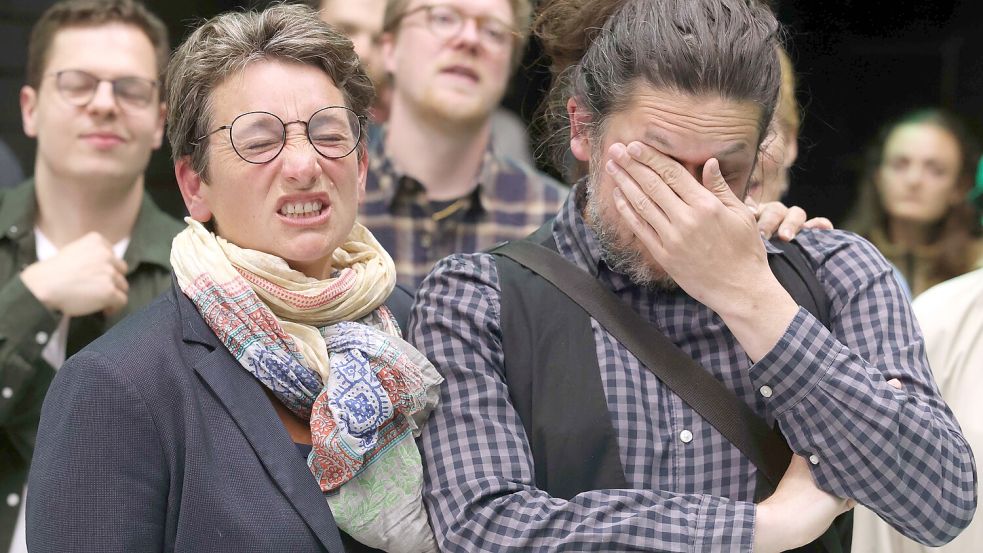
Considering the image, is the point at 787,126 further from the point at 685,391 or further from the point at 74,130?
the point at 74,130

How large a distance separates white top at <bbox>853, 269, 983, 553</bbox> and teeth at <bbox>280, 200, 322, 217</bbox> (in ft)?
4.44

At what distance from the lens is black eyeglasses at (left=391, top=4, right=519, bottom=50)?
12.3ft

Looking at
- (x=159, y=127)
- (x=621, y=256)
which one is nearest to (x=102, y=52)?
(x=159, y=127)

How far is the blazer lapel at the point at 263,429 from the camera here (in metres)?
2.00

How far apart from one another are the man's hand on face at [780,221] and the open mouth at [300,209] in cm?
81

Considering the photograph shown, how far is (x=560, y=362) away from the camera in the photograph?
83.2 inches

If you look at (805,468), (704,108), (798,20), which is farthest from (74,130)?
(798,20)

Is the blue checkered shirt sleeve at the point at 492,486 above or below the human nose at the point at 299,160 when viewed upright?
below

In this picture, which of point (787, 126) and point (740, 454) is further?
point (787, 126)

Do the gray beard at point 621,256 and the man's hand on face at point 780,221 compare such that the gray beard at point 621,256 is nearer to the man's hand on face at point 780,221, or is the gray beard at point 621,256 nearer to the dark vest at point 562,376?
the dark vest at point 562,376

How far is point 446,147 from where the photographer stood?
395cm

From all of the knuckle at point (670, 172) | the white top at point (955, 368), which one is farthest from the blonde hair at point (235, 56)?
the white top at point (955, 368)

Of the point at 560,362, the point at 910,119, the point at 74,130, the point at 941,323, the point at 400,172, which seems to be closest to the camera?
the point at 560,362

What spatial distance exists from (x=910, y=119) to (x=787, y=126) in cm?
206
